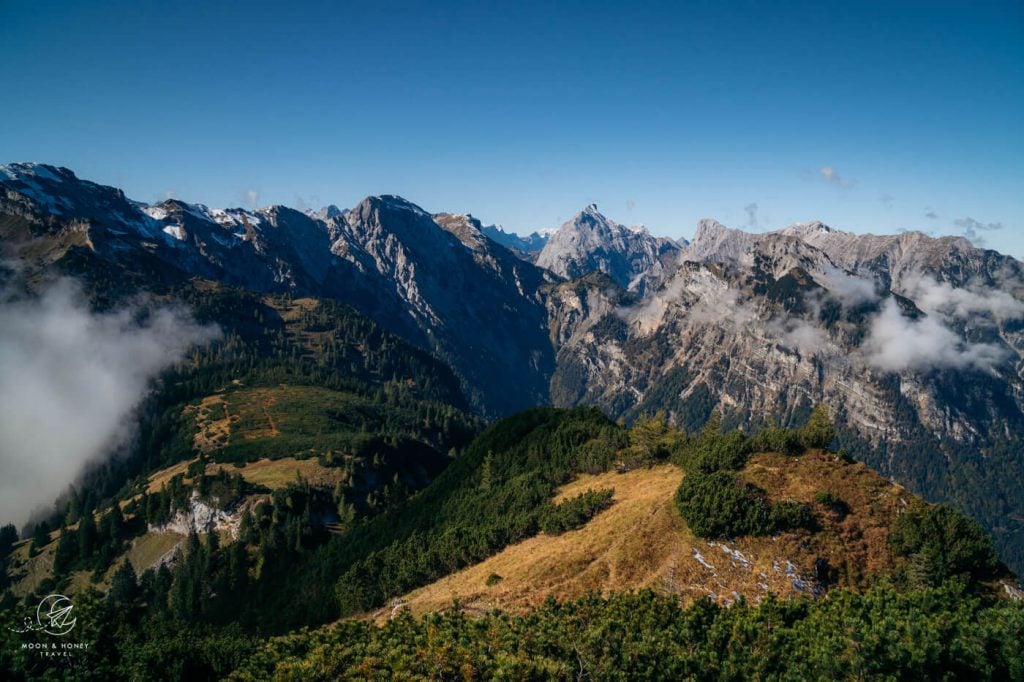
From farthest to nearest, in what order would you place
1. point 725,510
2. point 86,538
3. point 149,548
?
point 86,538 < point 149,548 < point 725,510

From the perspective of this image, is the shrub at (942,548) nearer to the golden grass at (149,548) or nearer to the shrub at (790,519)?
the shrub at (790,519)

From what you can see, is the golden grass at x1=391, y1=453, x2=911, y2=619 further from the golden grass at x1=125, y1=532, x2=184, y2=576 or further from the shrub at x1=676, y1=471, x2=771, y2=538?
→ the golden grass at x1=125, y1=532, x2=184, y2=576

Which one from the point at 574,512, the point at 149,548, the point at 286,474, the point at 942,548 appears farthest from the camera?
the point at 286,474

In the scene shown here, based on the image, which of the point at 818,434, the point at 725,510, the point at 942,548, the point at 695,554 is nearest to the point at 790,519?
the point at 725,510

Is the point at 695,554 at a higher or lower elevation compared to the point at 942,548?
lower

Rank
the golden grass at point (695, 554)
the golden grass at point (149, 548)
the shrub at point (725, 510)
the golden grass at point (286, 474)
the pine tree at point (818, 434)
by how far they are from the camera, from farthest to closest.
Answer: the golden grass at point (286, 474) < the golden grass at point (149, 548) < the pine tree at point (818, 434) < the shrub at point (725, 510) < the golden grass at point (695, 554)

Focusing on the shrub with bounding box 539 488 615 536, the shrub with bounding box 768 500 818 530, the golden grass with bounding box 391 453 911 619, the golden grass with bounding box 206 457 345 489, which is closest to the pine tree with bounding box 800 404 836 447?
the golden grass with bounding box 391 453 911 619

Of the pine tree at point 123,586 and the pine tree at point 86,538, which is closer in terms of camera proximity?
the pine tree at point 123,586

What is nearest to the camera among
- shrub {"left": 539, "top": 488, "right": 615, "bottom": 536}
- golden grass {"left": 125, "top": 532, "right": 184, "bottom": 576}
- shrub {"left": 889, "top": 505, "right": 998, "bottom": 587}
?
shrub {"left": 889, "top": 505, "right": 998, "bottom": 587}

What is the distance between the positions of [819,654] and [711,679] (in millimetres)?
8880

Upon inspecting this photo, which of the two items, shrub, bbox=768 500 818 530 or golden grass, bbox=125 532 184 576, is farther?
golden grass, bbox=125 532 184 576

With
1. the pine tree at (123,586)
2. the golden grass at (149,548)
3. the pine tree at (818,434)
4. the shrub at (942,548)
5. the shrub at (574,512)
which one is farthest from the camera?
the golden grass at (149,548)

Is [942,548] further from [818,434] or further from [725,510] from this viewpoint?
[818,434]

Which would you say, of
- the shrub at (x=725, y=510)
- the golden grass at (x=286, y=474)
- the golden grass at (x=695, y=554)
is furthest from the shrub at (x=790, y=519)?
the golden grass at (x=286, y=474)
